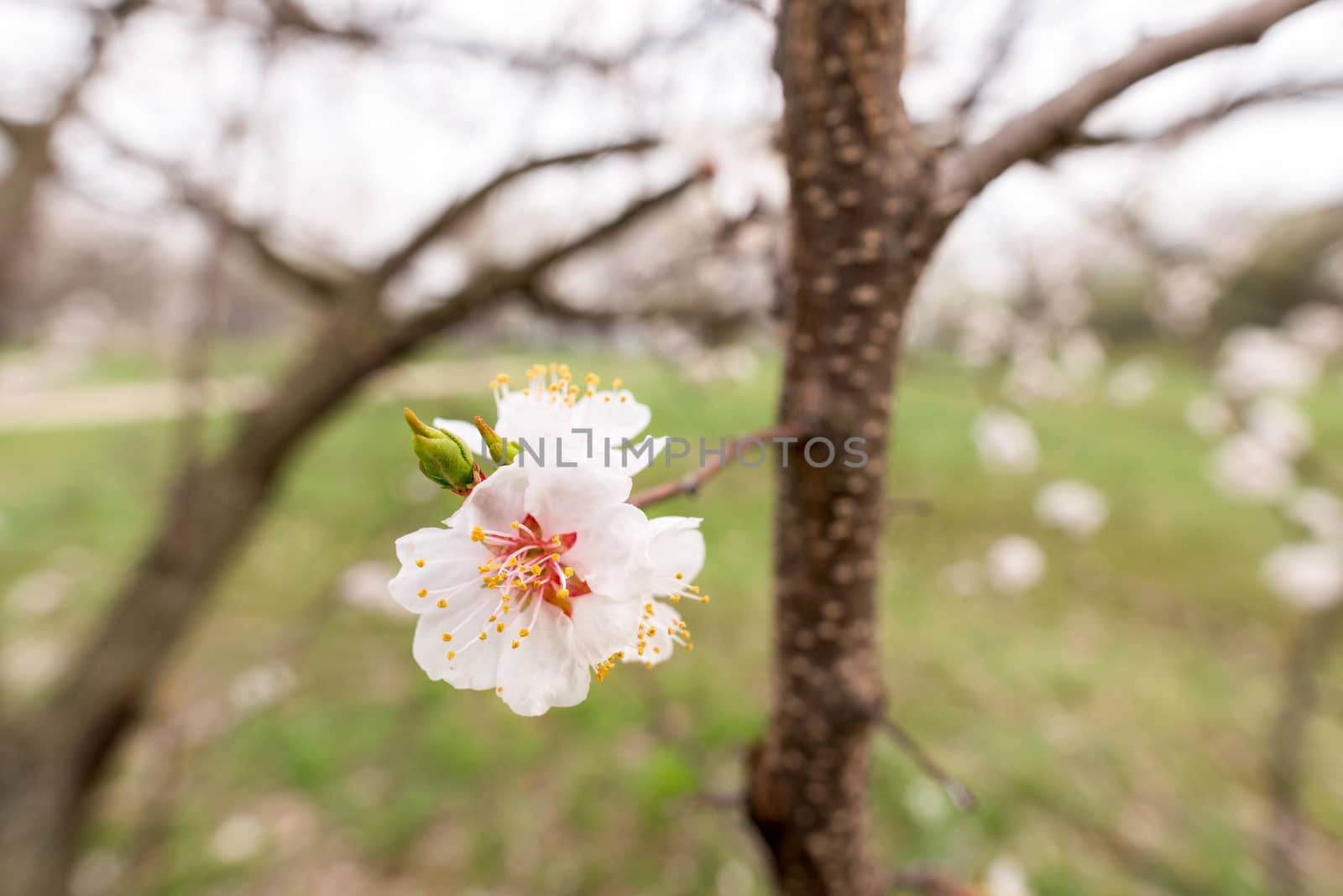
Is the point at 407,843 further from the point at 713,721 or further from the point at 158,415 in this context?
the point at 158,415

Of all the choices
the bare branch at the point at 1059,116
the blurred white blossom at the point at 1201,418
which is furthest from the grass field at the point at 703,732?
the bare branch at the point at 1059,116

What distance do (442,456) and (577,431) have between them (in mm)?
131

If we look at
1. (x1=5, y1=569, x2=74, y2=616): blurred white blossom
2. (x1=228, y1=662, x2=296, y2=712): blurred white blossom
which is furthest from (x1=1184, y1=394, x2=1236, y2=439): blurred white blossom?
(x1=5, y1=569, x2=74, y2=616): blurred white blossom

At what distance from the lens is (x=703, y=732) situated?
11.0 ft

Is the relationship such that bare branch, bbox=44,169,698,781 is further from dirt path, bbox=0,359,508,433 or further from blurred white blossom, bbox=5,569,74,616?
dirt path, bbox=0,359,508,433

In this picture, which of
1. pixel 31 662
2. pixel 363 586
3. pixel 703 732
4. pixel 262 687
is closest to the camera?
pixel 363 586

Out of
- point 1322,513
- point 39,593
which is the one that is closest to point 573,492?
point 1322,513

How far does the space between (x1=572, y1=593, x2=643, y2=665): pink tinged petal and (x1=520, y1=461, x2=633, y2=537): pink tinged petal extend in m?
0.08

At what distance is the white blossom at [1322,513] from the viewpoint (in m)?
3.85

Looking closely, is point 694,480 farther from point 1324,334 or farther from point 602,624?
point 1324,334

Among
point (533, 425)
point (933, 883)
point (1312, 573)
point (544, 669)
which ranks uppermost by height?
point (533, 425)

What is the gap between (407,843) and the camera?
2.83m

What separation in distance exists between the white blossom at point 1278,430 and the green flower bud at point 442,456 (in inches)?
138

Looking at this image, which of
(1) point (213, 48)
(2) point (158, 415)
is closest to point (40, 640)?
(1) point (213, 48)
